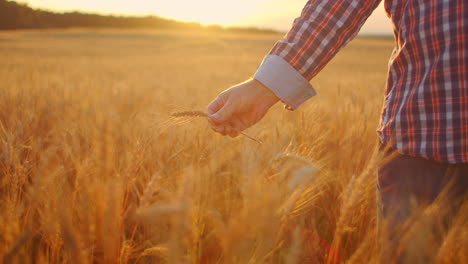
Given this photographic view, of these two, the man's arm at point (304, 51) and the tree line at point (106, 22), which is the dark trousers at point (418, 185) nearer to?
the man's arm at point (304, 51)

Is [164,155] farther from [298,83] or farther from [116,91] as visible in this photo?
[116,91]

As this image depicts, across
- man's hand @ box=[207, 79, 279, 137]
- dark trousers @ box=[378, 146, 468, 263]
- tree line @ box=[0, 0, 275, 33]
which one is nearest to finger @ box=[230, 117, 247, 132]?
man's hand @ box=[207, 79, 279, 137]

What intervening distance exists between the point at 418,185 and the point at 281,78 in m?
0.35

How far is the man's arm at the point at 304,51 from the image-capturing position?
0.69 metres

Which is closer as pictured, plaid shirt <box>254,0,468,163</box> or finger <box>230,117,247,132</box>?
plaid shirt <box>254,0,468,163</box>

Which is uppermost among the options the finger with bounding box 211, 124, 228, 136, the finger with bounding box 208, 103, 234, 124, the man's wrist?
the man's wrist

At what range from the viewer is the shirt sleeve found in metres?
0.69

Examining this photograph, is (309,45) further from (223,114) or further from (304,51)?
→ (223,114)

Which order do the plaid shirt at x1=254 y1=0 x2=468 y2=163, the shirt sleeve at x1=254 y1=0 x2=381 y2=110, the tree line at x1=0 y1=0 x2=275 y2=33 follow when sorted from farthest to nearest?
the tree line at x1=0 y1=0 x2=275 y2=33 < the shirt sleeve at x1=254 y1=0 x2=381 y2=110 < the plaid shirt at x1=254 y1=0 x2=468 y2=163

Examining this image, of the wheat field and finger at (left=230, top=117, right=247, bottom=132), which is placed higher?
finger at (left=230, top=117, right=247, bottom=132)

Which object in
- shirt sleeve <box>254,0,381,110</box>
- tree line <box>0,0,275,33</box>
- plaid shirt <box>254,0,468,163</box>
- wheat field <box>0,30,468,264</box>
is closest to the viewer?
wheat field <box>0,30,468,264</box>

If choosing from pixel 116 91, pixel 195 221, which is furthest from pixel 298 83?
pixel 116 91

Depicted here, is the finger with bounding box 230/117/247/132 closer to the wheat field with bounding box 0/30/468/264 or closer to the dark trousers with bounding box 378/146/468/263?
the wheat field with bounding box 0/30/468/264

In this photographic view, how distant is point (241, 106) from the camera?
2.33ft
